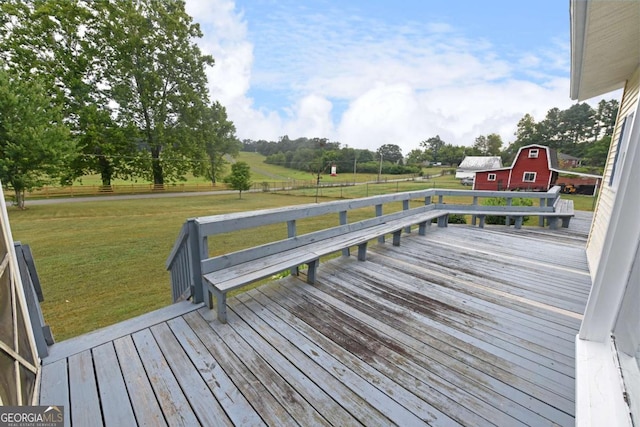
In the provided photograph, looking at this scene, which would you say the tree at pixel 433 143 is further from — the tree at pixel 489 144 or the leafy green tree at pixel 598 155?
the leafy green tree at pixel 598 155

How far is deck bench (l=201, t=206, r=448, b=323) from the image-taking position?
2123 mm

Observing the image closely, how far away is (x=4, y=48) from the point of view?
619 inches

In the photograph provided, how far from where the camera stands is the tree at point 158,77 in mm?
18969

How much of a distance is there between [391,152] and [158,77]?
49263 millimetres

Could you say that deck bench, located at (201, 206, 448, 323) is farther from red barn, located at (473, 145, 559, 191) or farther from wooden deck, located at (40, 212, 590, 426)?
red barn, located at (473, 145, 559, 191)

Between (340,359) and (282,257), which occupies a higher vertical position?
(282,257)

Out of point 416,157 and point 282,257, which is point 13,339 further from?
point 416,157

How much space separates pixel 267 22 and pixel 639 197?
1026 centimetres

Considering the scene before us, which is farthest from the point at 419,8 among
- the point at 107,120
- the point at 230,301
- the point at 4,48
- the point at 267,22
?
the point at 4,48

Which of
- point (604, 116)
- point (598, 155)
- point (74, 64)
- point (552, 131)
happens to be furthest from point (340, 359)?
point (604, 116)

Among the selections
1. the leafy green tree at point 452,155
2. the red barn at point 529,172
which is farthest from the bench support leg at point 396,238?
the leafy green tree at point 452,155

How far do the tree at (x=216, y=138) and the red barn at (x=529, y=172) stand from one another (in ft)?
75.8

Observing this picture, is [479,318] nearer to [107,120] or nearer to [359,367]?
[359,367]

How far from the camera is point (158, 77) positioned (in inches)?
787
